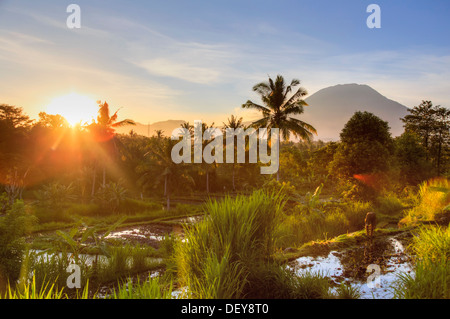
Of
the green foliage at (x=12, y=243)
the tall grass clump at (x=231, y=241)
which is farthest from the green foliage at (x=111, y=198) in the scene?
the tall grass clump at (x=231, y=241)

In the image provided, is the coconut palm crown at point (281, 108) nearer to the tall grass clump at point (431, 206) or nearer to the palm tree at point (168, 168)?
the palm tree at point (168, 168)

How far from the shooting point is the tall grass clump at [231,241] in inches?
192

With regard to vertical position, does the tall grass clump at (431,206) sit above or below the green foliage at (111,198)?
above

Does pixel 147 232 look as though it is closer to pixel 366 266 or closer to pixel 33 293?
pixel 366 266

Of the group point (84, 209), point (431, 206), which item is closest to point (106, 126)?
point (84, 209)

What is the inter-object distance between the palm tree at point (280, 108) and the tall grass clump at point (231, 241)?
2416cm

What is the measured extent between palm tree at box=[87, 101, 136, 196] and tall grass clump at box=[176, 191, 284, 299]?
32.8 m

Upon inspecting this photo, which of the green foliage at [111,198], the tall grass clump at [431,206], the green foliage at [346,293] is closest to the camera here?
the green foliage at [346,293]

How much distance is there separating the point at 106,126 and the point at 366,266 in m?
35.4

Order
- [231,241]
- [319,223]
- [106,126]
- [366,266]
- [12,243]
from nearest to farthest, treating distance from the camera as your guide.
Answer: [231,241]
[366,266]
[12,243]
[319,223]
[106,126]

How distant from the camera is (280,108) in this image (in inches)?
1190

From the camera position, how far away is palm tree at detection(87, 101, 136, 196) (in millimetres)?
36344
